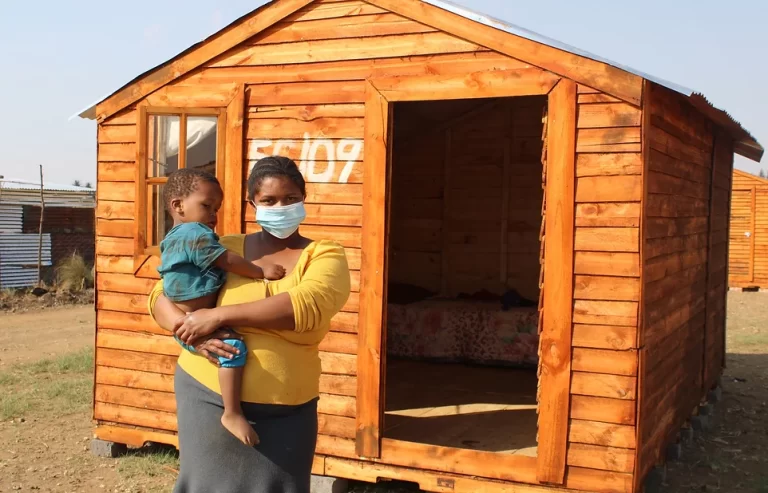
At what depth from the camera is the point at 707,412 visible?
311 inches

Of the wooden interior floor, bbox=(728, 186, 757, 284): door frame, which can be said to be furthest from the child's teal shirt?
bbox=(728, 186, 757, 284): door frame

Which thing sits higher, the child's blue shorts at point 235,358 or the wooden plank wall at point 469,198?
the wooden plank wall at point 469,198

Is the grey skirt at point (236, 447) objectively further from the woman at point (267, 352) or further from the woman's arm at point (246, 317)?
the woman's arm at point (246, 317)

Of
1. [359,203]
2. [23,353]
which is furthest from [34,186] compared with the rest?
[359,203]

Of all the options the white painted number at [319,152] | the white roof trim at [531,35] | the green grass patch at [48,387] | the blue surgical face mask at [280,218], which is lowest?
the green grass patch at [48,387]

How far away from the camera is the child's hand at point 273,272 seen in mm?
2742

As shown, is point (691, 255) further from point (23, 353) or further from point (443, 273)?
point (23, 353)

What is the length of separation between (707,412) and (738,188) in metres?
14.7

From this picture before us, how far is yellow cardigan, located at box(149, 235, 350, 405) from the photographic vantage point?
2625mm

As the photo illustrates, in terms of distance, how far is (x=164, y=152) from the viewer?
6180mm

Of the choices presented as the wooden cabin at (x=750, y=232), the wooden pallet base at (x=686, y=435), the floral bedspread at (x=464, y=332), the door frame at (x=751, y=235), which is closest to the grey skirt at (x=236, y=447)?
the wooden pallet base at (x=686, y=435)

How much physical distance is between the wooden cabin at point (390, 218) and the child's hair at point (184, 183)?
95.1 inches

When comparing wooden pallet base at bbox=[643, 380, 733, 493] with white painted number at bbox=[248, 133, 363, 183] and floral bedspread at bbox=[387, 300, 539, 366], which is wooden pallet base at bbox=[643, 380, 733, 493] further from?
white painted number at bbox=[248, 133, 363, 183]

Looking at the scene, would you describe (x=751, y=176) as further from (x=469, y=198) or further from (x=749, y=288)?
(x=469, y=198)
